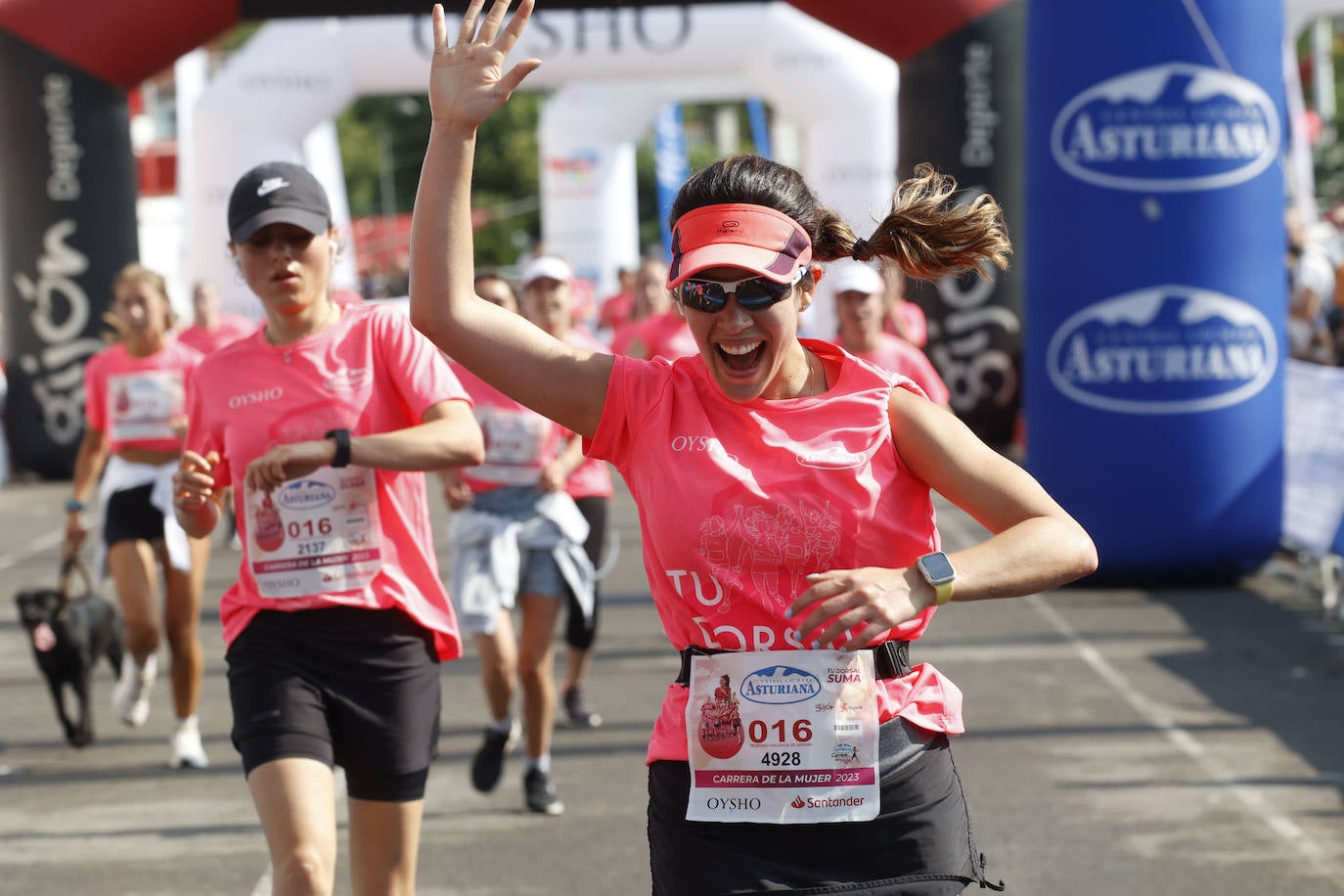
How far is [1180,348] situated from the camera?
986 centimetres

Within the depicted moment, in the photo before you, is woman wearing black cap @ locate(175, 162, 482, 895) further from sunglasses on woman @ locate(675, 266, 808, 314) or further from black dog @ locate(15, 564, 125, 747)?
black dog @ locate(15, 564, 125, 747)

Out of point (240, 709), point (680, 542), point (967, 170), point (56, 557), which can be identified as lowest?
point (56, 557)

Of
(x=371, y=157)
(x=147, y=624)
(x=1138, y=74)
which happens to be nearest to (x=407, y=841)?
(x=147, y=624)

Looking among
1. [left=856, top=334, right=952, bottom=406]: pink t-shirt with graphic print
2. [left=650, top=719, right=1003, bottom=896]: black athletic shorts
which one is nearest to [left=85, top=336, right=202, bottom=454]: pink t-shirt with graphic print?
[left=856, top=334, right=952, bottom=406]: pink t-shirt with graphic print

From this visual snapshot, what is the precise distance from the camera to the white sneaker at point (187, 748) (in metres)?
6.68

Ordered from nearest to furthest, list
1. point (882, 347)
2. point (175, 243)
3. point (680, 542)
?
point (680, 542)
point (882, 347)
point (175, 243)

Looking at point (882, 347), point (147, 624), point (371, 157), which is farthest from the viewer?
point (371, 157)

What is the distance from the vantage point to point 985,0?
14820 mm

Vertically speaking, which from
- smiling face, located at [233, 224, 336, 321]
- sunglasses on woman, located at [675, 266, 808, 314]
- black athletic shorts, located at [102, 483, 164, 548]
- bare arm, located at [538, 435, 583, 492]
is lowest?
black athletic shorts, located at [102, 483, 164, 548]

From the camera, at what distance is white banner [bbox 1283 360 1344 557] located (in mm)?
9797

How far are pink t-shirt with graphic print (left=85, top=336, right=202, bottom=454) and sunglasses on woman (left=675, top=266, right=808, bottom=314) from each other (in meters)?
5.05

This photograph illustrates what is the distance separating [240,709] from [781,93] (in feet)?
49.8

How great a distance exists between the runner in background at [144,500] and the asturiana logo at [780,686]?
455 cm

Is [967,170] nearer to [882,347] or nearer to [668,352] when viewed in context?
[668,352]
